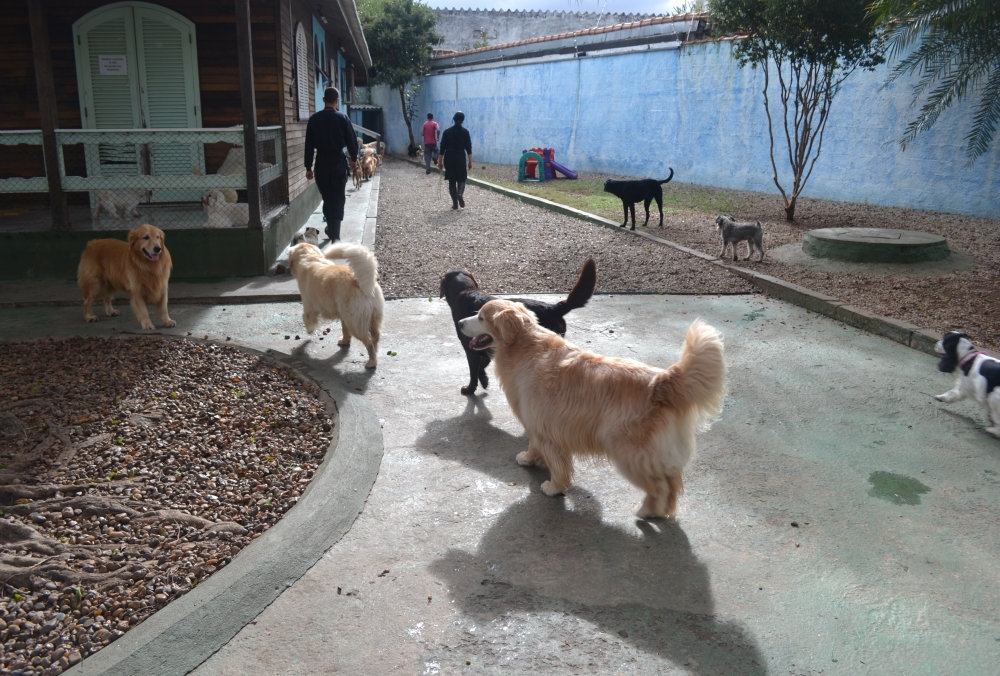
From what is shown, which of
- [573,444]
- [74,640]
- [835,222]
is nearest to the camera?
[74,640]

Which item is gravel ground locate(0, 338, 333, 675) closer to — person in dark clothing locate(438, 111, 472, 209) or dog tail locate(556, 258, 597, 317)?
dog tail locate(556, 258, 597, 317)

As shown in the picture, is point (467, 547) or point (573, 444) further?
point (573, 444)

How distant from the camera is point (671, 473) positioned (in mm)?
3328

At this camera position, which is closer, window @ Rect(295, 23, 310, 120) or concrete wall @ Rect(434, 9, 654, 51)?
window @ Rect(295, 23, 310, 120)

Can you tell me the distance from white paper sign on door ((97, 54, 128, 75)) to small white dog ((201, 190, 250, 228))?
3541mm

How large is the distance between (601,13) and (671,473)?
49.2 meters

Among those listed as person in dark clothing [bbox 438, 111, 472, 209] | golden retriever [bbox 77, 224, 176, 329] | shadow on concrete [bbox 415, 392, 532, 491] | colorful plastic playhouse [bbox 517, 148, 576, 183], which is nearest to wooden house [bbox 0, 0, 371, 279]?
golden retriever [bbox 77, 224, 176, 329]

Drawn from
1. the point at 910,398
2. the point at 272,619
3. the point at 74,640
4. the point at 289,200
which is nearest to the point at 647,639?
the point at 272,619

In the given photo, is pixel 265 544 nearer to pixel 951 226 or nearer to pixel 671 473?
pixel 671 473

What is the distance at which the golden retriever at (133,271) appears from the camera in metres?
6.23

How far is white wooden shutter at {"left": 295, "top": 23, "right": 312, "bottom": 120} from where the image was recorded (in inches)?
521

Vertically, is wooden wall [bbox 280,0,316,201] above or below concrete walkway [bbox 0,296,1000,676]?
above

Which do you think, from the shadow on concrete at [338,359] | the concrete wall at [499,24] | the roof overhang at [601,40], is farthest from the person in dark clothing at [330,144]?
the concrete wall at [499,24]

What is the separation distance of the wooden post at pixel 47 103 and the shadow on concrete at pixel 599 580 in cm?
704
